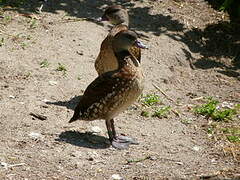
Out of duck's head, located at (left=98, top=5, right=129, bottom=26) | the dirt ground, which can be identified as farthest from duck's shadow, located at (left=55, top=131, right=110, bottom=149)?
duck's head, located at (left=98, top=5, right=129, bottom=26)

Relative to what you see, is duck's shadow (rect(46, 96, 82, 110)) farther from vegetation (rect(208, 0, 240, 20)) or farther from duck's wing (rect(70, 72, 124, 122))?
vegetation (rect(208, 0, 240, 20))

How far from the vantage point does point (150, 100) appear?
798 cm

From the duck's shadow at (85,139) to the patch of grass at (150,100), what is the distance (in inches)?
55.6

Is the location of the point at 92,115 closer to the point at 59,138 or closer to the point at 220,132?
the point at 59,138

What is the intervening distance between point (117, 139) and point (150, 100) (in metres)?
1.53

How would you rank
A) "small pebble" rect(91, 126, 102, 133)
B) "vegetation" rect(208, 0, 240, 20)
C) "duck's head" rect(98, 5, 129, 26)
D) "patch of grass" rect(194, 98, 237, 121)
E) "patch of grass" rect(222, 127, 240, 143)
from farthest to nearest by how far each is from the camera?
1. "vegetation" rect(208, 0, 240, 20)
2. "duck's head" rect(98, 5, 129, 26)
3. "patch of grass" rect(194, 98, 237, 121)
4. "patch of grass" rect(222, 127, 240, 143)
5. "small pebble" rect(91, 126, 102, 133)

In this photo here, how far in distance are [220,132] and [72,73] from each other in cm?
241

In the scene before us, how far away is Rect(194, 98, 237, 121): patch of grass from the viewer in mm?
7754

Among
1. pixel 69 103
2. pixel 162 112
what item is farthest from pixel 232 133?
pixel 69 103

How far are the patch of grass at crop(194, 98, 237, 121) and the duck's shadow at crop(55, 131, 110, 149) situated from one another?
5.79 feet

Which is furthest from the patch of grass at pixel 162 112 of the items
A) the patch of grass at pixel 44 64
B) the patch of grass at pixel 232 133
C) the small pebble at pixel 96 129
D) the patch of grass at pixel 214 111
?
the patch of grass at pixel 44 64

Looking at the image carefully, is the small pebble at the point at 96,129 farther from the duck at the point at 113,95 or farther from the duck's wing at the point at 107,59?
the duck's wing at the point at 107,59

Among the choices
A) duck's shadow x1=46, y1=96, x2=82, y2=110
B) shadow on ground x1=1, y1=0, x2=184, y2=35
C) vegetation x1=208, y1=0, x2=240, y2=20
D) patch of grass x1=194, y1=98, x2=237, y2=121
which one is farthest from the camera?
vegetation x1=208, y1=0, x2=240, y2=20

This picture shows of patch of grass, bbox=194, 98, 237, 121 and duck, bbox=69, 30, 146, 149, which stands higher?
duck, bbox=69, 30, 146, 149
